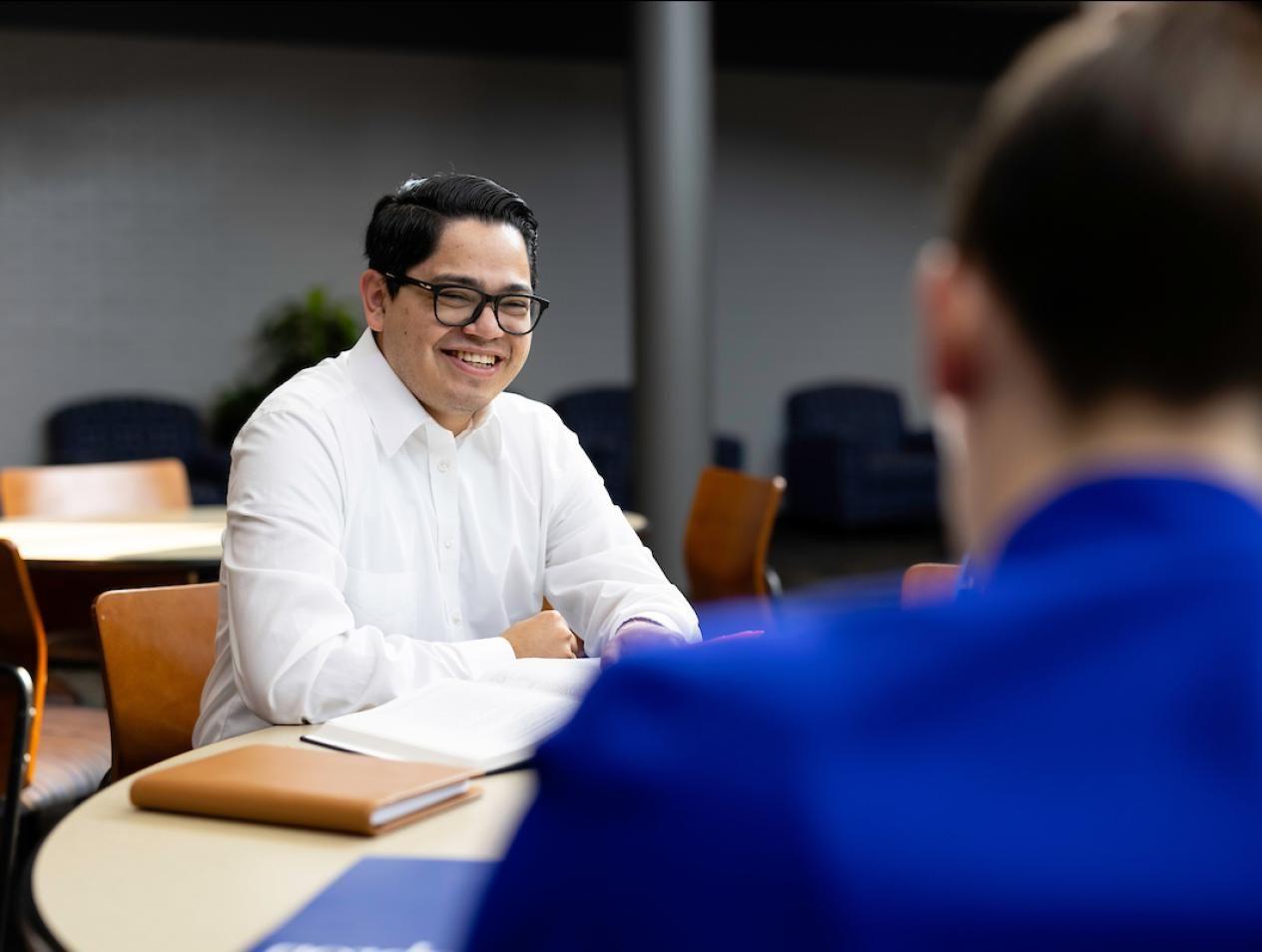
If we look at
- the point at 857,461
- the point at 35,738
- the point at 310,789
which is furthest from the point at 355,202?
the point at 310,789

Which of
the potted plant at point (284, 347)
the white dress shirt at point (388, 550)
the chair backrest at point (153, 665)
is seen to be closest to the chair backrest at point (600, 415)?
the potted plant at point (284, 347)

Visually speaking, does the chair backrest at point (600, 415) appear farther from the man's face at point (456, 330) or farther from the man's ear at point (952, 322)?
the man's ear at point (952, 322)

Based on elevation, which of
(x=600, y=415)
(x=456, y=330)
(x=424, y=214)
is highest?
(x=424, y=214)

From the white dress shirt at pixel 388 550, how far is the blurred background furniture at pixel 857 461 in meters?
6.64

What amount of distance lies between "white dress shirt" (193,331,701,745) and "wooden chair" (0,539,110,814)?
0.55 metres

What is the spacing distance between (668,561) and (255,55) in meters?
4.63

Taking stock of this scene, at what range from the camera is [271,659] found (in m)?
1.72

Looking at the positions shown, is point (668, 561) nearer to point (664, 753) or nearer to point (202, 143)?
point (202, 143)

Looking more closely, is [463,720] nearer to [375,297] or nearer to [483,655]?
[483,655]

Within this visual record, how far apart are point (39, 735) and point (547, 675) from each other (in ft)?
4.59

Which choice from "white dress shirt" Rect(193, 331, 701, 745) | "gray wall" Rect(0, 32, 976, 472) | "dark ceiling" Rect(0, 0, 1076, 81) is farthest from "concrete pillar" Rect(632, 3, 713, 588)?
"white dress shirt" Rect(193, 331, 701, 745)

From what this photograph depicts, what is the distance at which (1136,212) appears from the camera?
0.46m

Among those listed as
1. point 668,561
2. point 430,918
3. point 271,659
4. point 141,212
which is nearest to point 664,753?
point 430,918

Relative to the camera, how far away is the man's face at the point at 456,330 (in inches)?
84.9
